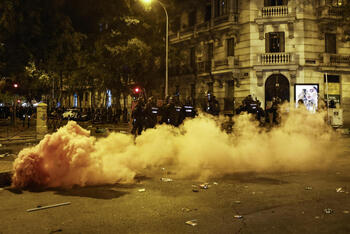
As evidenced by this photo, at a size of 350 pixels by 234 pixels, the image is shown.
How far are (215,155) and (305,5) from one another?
2068 centimetres

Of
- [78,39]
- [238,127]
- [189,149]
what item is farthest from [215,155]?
[78,39]

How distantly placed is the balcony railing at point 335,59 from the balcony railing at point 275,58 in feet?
9.20

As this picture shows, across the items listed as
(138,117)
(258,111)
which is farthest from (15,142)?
(258,111)

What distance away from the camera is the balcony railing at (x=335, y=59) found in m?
26.4

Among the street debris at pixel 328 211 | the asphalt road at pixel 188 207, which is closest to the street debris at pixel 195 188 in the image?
the asphalt road at pixel 188 207

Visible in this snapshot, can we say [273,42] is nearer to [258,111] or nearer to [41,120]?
[258,111]

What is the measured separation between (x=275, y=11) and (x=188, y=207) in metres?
24.3

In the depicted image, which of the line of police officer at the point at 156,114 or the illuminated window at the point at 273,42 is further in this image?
the illuminated window at the point at 273,42

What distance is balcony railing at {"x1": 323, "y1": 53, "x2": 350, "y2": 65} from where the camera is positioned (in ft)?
86.6

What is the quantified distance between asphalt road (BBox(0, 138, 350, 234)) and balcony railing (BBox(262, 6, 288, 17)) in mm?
21435

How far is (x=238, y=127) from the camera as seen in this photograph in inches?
545

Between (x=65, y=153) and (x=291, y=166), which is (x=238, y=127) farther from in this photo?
(x=65, y=153)

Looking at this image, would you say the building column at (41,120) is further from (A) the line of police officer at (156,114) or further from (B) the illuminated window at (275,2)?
(B) the illuminated window at (275,2)

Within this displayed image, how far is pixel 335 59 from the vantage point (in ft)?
87.6
